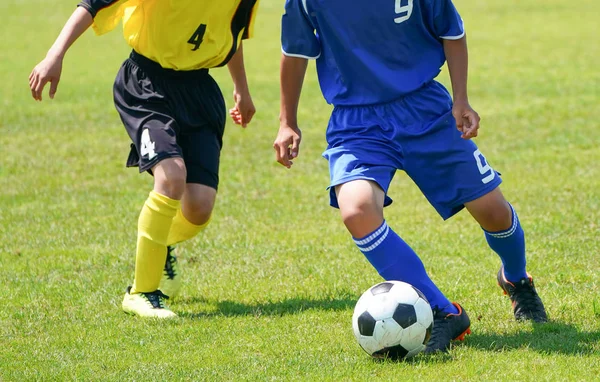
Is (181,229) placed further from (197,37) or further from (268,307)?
(197,37)

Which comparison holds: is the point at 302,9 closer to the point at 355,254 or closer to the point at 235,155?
the point at 355,254

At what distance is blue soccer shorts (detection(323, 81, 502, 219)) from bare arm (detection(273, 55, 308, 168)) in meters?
0.18

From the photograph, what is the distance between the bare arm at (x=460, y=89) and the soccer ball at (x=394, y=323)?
77cm

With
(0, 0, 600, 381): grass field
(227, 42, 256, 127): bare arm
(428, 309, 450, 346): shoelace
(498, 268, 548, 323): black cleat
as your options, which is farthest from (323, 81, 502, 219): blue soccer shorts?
(227, 42, 256, 127): bare arm

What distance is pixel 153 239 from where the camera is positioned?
535 cm

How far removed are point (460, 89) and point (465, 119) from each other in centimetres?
16

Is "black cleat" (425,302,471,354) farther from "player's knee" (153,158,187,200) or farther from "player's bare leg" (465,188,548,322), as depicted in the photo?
"player's knee" (153,158,187,200)

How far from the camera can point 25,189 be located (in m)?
9.21

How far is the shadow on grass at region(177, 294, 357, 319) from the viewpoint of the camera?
5.37 meters

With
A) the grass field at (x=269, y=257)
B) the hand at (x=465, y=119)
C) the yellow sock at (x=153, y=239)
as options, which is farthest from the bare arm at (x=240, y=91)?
the hand at (x=465, y=119)

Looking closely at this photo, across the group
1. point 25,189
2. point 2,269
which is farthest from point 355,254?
point 25,189

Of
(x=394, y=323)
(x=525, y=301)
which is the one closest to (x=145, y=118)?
(x=394, y=323)

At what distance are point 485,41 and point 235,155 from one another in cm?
1135

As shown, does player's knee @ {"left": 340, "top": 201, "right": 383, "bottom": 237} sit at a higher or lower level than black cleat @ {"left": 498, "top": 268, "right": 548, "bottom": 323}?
higher
